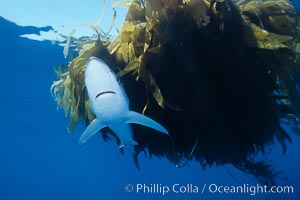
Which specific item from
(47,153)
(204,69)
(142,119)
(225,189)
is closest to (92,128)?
(142,119)

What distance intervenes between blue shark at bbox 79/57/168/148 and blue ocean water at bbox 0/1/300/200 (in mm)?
1907

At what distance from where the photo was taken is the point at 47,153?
46281mm

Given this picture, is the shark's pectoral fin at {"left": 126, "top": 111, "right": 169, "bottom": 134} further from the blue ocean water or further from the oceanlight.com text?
the oceanlight.com text

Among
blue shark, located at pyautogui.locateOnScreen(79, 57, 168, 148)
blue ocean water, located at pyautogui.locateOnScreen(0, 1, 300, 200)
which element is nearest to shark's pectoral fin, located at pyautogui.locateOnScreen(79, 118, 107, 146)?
blue shark, located at pyautogui.locateOnScreen(79, 57, 168, 148)

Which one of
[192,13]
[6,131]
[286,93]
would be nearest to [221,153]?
[286,93]

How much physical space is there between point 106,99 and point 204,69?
1425 millimetres

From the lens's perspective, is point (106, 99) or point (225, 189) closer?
point (106, 99)

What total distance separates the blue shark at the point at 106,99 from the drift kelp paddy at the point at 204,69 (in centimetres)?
34

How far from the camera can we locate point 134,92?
175 inches

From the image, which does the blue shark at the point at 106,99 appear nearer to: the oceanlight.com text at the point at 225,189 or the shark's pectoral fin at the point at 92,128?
the shark's pectoral fin at the point at 92,128

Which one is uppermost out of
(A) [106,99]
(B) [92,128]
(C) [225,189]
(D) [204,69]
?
(A) [106,99]

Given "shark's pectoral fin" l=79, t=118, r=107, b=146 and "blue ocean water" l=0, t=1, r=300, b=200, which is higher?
"shark's pectoral fin" l=79, t=118, r=107, b=146

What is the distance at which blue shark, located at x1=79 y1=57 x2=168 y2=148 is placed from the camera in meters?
A: 3.51

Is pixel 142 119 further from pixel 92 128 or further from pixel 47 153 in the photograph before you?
pixel 47 153
